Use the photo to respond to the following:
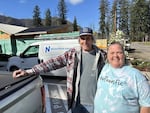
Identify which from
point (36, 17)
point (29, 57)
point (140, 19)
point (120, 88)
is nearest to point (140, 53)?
point (29, 57)

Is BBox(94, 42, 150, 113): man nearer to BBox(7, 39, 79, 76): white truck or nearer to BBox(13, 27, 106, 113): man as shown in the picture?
BBox(13, 27, 106, 113): man

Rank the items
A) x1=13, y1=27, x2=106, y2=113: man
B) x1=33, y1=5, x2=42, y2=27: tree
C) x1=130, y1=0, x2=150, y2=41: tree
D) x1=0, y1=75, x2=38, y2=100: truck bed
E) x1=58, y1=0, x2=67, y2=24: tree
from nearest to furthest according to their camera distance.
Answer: x1=0, y1=75, x2=38, y2=100: truck bed < x1=13, y1=27, x2=106, y2=113: man < x1=130, y1=0, x2=150, y2=41: tree < x1=33, y1=5, x2=42, y2=27: tree < x1=58, y1=0, x2=67, y2=24: tree

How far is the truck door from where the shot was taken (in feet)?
44.0

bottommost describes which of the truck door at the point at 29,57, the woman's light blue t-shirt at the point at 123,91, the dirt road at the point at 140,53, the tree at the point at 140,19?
the dirt road at the point at 140,53

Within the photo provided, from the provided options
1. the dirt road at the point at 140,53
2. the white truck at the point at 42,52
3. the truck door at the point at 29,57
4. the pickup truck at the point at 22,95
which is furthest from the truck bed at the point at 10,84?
the dirt road at the point at 140,53

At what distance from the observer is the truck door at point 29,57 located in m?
13.4

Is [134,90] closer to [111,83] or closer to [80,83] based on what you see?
[111,83]

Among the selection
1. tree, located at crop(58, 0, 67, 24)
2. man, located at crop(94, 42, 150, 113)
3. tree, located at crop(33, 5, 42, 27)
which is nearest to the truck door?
man, located at crop(94, 42, 150, 113)

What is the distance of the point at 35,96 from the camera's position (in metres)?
3.26

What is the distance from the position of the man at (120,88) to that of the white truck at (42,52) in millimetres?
9334

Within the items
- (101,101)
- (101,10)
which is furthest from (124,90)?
(101,10)

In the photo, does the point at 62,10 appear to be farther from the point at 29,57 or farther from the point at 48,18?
the point at 29,57

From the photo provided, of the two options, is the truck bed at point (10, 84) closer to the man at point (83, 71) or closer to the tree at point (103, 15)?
the man at point (83, 71)

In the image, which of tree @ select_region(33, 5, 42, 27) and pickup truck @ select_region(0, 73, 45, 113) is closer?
pickup truck @ select_region(0, 73, 45, 113)
